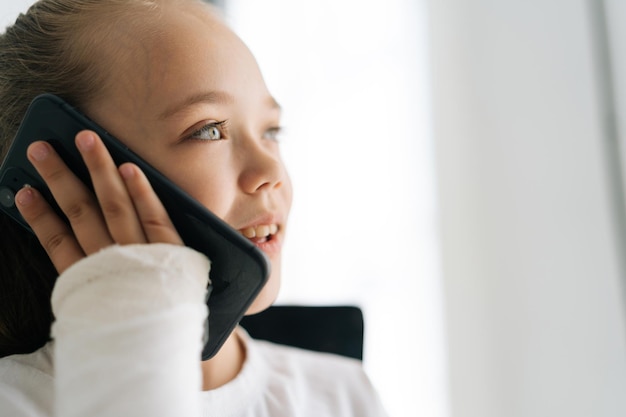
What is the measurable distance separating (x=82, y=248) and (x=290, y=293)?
1.16 m

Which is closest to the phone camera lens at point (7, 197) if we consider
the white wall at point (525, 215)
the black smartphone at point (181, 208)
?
the black smartphone at point (181, 208)

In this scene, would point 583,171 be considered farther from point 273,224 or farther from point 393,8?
point 393,8

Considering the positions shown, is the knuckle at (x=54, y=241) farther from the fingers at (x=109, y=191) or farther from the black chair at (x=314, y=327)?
the black chair at (x=314, y=327)

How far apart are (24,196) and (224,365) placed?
1.16 ft

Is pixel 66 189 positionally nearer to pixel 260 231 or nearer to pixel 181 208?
pixel 181 208

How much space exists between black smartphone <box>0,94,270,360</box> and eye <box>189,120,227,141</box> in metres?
0.08

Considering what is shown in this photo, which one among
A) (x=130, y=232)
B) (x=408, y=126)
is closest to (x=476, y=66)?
(x=408, y=126)

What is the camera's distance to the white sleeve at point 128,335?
0.48m

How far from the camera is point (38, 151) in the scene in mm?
610

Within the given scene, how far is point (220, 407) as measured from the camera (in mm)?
741

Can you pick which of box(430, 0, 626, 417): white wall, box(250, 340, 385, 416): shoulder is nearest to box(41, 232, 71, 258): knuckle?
box(250, 340, 385, 416): shoulder

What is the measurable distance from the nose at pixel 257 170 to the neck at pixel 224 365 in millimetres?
247

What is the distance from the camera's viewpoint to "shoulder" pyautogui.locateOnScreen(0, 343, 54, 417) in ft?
2.11

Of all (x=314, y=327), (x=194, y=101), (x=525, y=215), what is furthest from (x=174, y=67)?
(x=525, y=215)
